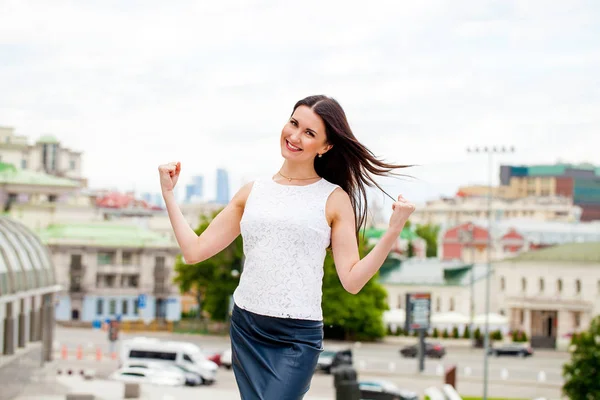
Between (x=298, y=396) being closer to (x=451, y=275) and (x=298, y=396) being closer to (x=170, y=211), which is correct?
(x=170, y=211)

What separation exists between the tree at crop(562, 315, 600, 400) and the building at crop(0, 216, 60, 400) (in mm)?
15482

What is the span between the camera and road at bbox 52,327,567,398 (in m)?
45.6

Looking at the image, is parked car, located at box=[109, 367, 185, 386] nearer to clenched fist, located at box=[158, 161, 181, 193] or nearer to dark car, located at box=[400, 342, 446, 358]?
dark car, located at box=[400, 342, 446, 358]

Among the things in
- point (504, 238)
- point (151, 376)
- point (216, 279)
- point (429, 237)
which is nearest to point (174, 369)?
point (151, 376)

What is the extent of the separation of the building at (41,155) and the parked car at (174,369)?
188 feet

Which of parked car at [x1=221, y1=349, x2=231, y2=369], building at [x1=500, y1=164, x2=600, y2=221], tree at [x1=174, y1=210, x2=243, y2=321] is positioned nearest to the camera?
parked car at [x1=221, y1=349, x2=231, y2=369]

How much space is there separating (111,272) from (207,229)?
75.4 m

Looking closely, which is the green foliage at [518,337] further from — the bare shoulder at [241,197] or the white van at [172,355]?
the bare shoulder at [241,197]

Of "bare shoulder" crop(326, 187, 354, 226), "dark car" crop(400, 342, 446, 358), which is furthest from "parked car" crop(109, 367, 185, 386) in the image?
"bare shoulder" crop(326, 187, 354, 226)

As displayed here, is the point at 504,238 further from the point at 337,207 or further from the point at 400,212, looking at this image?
the point at 400,212

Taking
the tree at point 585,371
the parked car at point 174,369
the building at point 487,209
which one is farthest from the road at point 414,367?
the building at point 487,209

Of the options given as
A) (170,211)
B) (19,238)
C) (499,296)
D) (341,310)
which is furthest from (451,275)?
(170,211)

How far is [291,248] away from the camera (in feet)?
14.3


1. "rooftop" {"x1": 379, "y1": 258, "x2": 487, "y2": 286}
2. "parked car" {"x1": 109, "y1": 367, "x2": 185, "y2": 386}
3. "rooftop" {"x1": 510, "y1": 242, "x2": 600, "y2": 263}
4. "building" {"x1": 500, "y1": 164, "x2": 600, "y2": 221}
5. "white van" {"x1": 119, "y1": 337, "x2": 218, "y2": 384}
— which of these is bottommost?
"parked car" {"x1": 109, "y1": 367, "x2": 185, "y2": 386}
